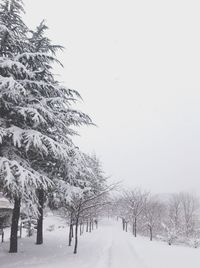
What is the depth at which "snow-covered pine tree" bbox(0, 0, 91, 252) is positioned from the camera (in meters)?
10.6

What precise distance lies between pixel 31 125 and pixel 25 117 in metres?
1.18

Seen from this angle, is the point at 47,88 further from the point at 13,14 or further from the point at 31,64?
the point at 13,14

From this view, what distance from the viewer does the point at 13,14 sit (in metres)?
12.8

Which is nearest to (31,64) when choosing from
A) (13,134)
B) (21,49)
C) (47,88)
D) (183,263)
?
(21,49)

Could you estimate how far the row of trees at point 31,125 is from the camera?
10758 mm

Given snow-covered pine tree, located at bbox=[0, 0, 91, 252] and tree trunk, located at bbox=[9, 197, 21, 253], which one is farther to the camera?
tree trunk, located at bbox=[9, 197, 21, 253]

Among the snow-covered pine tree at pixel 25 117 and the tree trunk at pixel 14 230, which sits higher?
the snow-covered pine tree at pixel 25 117

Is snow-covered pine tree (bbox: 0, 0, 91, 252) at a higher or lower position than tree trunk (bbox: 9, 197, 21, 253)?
higher

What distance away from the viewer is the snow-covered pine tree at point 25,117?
34.8 feet

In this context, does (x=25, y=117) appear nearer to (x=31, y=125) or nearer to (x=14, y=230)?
(x=31, y=125)

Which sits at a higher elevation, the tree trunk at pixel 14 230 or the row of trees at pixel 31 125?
the row of trees at pixel 31 125

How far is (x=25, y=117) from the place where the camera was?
11.8m

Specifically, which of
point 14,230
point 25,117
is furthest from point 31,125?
point 14,230

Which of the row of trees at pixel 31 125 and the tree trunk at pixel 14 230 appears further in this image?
the tree trunk at pixel 14 230
